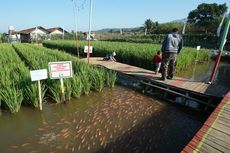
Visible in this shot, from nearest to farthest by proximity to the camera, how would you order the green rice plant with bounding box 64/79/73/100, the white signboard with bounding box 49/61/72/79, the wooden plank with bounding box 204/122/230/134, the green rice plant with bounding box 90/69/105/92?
the wooden plank with bounding box 204/122/230/134 → the white signboard with bounding box 49/61/72/79 → the green rice plant with bounding box 64/79/73/100 → the green rice plant with bounding box 90/69/105/92

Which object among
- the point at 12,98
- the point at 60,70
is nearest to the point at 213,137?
the point at 60,70

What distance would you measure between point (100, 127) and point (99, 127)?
0.07 ft

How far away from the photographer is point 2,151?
355 cm

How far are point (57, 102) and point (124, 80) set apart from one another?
11.2ft

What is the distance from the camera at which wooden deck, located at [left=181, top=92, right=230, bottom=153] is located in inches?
104

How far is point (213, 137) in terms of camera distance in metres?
2.95

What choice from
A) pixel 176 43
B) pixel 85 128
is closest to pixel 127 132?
pixel 85 128

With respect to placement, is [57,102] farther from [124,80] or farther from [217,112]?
[217,112]

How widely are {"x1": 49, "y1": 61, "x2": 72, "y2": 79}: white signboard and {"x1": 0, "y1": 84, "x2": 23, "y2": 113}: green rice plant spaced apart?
91cm

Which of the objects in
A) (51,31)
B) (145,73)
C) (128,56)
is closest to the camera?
(145,73)

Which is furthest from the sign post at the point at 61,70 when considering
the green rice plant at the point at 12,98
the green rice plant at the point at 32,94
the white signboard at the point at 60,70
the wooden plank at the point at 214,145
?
the wooden plank at the point at 214,145

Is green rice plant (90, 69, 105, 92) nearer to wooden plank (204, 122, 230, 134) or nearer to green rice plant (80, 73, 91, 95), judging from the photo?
green rice plant (80, 73, 91, 95)

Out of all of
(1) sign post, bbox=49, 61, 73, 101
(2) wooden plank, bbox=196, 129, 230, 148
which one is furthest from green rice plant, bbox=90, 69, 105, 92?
(2) wooden plank, bbox=196, 129, 230, 148

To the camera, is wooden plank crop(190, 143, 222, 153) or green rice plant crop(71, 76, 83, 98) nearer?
wooden plank crop(190, 143, 222, 153)
